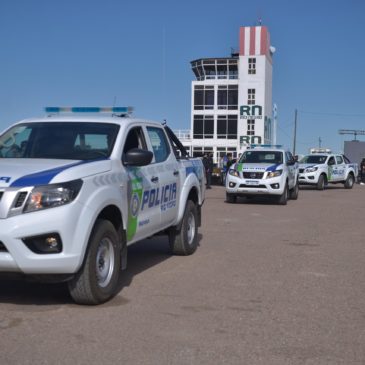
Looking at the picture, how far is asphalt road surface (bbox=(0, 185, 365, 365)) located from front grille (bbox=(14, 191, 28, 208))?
0.74 metres

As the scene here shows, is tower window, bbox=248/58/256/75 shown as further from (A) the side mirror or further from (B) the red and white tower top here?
(A) the side mirror

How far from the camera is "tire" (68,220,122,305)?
18.3 feet

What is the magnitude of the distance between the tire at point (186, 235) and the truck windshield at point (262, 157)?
430 inches

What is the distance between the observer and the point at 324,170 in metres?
28.2

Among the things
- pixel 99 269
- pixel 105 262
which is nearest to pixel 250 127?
pixel 105 262

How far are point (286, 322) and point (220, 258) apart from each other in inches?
132

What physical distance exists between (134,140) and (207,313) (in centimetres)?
240

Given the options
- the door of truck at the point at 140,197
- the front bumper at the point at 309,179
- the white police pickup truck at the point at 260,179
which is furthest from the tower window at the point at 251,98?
the door of truck at the point at 140,197

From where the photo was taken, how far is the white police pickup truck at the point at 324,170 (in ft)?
91.8

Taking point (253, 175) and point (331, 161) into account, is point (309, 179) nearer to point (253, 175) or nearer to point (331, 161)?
point (331, 161)

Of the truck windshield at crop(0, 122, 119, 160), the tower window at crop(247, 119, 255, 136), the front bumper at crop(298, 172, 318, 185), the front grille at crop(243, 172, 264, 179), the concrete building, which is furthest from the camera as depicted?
the tower window at crop(247, 119, 255, 136)

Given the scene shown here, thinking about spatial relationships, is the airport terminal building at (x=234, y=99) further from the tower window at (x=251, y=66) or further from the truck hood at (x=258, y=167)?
the truck hood at (x=258, y=167)

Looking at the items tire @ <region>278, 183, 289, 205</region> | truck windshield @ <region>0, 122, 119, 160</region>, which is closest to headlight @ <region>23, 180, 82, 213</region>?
truck windshield @ <region>0, 122, 119, 160</region>

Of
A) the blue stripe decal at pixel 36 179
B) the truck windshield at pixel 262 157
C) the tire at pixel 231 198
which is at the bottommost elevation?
the tire at pixel 231 198
